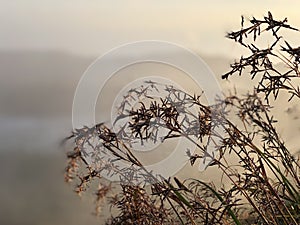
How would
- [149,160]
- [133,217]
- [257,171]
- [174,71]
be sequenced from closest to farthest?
[257,171]
[133,217]
[149,160]
[174,71]

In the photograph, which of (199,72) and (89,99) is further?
(89,99)

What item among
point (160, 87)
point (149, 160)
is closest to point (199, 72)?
point (160, 87)

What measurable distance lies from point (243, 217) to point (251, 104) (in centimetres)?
32

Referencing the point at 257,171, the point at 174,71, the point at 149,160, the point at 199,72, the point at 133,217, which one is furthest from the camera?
the point at 174,71

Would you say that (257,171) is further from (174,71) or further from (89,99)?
(174,71)

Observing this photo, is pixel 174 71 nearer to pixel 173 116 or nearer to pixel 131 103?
pixel 131 103

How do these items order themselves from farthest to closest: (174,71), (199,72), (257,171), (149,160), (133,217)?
1. (174,71)
2. (149,160)
3. (199,72)
4. (133,217)
5. (257,171)

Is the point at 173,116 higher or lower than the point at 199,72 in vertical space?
lower

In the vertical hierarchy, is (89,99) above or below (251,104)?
above

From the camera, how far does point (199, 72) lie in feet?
4.77

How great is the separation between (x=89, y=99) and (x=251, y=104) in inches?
16.5

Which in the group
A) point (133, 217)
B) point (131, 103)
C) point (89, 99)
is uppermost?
point (89, 99)

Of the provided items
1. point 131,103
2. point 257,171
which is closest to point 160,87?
point 131,103

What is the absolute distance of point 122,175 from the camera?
135cm
